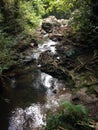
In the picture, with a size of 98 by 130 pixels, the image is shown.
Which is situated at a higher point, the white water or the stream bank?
the white water

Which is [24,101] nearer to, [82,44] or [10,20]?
[82,44]

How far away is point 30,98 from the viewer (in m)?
11.8

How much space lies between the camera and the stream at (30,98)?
958 centimetres

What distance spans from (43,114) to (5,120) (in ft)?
5.34

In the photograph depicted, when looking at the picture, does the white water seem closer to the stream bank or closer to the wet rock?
the stream bank

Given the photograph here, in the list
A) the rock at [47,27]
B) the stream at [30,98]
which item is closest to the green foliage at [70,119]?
the stream at [30,98]

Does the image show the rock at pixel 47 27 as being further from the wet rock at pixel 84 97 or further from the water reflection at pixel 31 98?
the wet rock at pixel 84 97

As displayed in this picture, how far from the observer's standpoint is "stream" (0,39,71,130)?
9.58m

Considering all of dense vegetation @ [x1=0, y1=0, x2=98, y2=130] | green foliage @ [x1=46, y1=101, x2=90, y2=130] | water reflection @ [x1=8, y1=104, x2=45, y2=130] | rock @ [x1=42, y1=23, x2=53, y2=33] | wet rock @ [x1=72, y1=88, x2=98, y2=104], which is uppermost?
rock @ [x1=42, y1=23, x2=53, y2=33]

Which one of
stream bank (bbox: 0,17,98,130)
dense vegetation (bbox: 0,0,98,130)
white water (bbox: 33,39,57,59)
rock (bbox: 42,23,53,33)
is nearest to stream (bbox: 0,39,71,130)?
stream bank (bbox: 0,17,98,130)

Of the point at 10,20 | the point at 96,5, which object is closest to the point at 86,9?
the point at 96,5

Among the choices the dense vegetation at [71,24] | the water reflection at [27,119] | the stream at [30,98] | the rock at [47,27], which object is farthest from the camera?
the rock at [47,27]

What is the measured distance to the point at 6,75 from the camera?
1370 centimetres

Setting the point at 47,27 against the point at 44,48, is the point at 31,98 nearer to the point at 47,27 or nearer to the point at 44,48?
the point at 44,48
